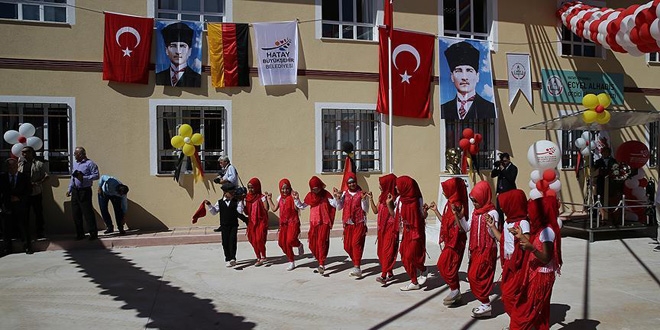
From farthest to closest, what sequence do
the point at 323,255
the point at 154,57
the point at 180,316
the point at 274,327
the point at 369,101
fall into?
the point at 369,101 < the point at 154,57 < the point at 323,255 < the point at 180,316 < the point at 274,327

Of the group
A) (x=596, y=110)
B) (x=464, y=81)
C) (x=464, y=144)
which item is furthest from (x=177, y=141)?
(x=596, y=110)

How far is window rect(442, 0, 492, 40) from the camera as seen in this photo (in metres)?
13.7

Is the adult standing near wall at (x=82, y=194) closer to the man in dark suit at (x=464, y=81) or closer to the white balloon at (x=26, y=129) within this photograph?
the white balloon at (x=26, y=129)

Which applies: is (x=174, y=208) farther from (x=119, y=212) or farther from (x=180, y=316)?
(x=180, y=316)

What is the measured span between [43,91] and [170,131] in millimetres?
2573

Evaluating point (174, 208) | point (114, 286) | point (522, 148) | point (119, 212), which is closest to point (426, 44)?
point (522, 148)

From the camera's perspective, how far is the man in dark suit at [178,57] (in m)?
11.3

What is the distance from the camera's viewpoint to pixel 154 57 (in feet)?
37.2

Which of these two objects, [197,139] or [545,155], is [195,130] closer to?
[197,139]

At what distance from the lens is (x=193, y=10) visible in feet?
39.0

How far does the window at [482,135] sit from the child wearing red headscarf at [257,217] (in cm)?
664

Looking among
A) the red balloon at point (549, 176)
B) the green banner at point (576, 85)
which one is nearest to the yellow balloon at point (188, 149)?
the red balloon at point (549, 176)

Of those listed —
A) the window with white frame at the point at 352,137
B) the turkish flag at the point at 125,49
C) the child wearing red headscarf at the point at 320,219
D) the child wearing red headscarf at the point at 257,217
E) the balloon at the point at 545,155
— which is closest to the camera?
the child wearing red headscarf at the point at 320,219

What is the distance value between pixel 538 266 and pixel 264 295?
10.8 ft
